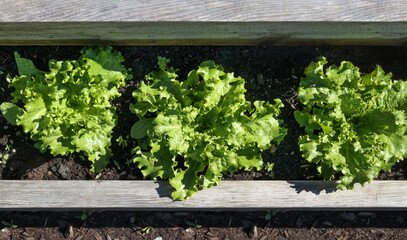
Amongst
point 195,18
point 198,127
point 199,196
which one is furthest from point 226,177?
point 195,18

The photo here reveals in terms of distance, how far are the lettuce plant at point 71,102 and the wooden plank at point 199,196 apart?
352 millimetres

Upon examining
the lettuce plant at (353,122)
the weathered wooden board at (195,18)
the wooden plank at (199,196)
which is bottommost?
the wooden plank at (199,196)

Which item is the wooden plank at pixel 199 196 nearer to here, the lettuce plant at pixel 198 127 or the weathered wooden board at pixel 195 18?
the lettuce plant at pixel 198 127

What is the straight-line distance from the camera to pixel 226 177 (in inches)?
142

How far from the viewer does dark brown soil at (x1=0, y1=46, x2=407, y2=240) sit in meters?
3.54

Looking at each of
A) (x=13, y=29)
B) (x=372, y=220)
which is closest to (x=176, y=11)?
(x=13, y=29)

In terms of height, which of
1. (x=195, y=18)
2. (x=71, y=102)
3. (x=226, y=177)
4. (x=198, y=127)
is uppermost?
(x=195, y=18)

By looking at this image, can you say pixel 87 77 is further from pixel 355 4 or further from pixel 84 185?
pixel 355 4

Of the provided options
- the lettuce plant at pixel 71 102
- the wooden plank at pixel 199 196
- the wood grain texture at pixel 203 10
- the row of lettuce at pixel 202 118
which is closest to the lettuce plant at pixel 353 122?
the row of lettuce at pixel 202 118

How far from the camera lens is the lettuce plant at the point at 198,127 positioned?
9.87 ft

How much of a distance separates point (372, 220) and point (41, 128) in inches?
132

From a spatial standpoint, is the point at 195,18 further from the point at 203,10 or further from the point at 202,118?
the point at 202,118

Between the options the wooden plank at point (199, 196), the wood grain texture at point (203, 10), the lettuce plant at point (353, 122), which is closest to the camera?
the wood grain texture at point (203, 10)

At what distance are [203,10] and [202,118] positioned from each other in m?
0.88
